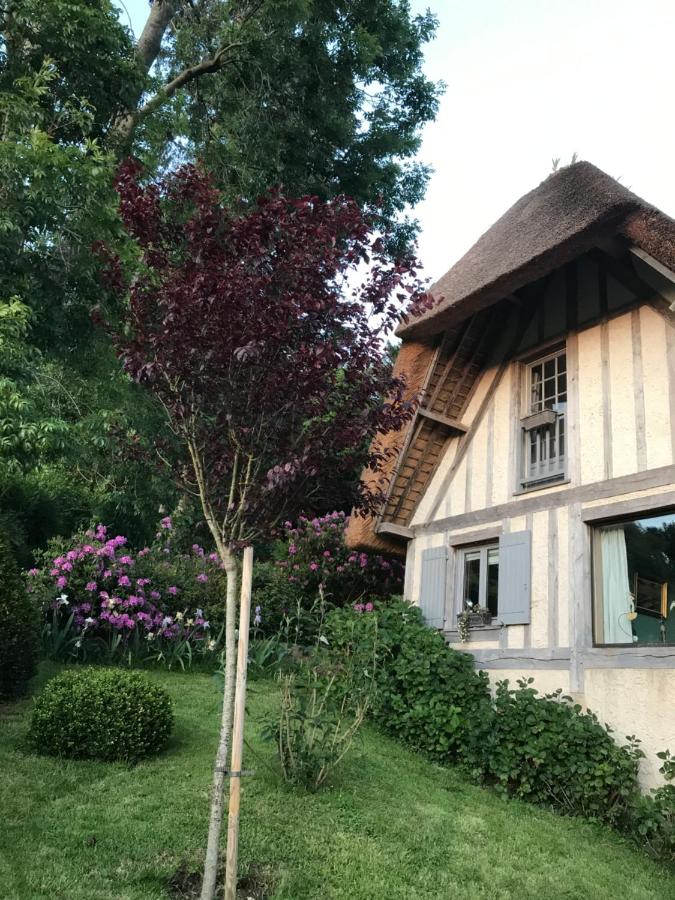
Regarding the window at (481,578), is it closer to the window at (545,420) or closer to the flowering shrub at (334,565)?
the window at (545,420)

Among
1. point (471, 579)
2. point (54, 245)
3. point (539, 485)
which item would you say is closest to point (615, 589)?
point (539, 485)

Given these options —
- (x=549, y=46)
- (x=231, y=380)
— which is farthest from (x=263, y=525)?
(x=549, y=46)

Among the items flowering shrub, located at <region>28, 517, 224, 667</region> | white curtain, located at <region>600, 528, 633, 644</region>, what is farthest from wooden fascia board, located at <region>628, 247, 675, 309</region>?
Result: flowering shrub, located at <region>28, 517, 224, 667</region>

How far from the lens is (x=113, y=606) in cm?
846

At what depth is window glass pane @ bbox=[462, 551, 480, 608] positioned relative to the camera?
28.4 ft

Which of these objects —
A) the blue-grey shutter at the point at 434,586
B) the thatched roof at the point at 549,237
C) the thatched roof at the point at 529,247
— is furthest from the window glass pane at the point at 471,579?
the thatched roof at the point at 549,237

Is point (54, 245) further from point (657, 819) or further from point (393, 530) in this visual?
point (657, 819)

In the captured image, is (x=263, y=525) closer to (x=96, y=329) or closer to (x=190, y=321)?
(x=190, y=321)

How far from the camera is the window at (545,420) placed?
8047mm

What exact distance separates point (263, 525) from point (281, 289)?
1.44 m

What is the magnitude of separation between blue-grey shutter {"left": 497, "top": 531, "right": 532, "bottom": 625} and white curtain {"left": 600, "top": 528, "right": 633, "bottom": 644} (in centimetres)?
88

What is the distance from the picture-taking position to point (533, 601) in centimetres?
759

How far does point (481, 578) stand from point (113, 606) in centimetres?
479

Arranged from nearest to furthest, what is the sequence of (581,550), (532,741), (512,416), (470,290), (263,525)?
(263,525), (532,741), (581,550), (470,290), (512,416)
